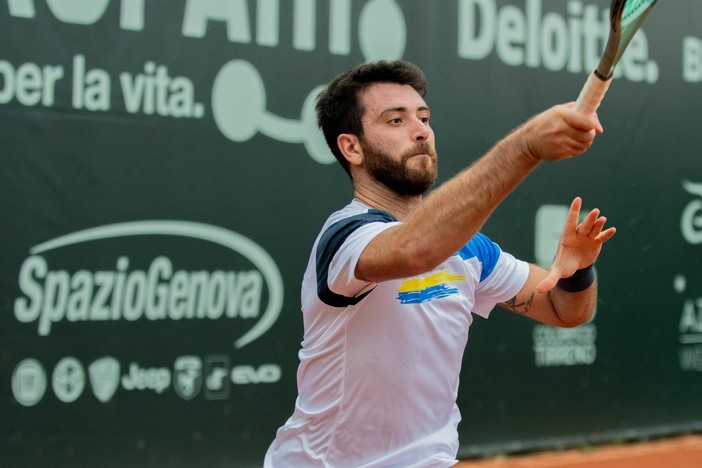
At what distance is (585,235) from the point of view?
253 cm

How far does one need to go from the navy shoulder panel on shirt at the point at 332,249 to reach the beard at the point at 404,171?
0.21m

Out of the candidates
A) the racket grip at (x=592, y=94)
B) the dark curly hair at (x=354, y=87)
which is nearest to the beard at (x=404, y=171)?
the dark curly hair at (x=354, y=87)

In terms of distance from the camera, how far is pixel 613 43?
5.88ft

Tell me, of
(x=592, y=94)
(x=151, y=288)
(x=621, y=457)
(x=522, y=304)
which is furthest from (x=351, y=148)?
(x=621, y=457)

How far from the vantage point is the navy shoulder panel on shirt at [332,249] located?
236 cm

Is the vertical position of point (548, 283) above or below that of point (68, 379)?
above

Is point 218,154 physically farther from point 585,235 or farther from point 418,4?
point 585,235

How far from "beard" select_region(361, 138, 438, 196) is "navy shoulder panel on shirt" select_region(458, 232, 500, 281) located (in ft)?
A: 0.78

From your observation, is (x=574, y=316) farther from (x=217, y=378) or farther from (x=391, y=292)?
(x=217, y=378)

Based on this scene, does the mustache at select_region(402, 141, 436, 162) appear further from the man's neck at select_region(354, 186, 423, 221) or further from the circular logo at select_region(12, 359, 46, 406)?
the circular logo at select_region(12, 359, 46, 406)

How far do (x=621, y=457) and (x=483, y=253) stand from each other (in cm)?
312

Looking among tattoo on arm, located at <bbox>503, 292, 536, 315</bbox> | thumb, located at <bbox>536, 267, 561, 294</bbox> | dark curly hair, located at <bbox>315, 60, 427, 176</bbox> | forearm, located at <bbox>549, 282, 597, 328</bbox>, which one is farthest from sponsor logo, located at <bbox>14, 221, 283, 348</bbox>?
thumb, located at <bbox>536, 267, 561, 294</bbox>

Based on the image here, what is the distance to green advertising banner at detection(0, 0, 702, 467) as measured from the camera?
13.7 feet

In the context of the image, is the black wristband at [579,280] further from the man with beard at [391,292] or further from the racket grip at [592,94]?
the racket grip at [592,94]
